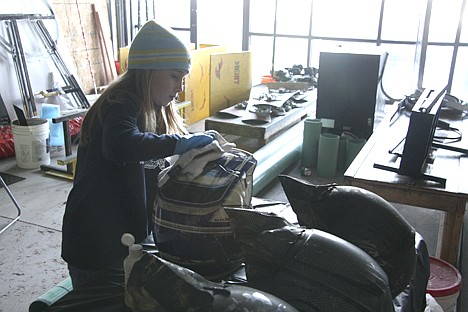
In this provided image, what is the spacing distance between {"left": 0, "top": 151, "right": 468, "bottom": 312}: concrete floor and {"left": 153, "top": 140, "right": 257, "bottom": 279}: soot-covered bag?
1.59 m

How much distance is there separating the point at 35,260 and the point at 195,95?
3240mm

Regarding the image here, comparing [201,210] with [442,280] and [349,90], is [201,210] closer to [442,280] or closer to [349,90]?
[442,280]

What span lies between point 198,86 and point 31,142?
213 cm

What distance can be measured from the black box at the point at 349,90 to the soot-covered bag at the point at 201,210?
326cm

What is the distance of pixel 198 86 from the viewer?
5.81 m

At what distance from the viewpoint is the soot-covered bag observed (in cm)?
133

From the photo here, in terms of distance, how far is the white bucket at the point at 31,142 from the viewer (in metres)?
4.38

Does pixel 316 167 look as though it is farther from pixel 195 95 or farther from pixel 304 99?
Result: pixel 195 95

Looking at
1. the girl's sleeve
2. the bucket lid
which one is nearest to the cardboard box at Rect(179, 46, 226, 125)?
the bucket lid

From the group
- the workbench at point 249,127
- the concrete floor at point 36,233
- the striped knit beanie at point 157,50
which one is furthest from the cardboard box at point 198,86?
the striped knit beanie at point 157,50

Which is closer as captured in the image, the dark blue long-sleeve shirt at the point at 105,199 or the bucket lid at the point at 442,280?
the dark blue long-sleeve shirt at the point at 105,199

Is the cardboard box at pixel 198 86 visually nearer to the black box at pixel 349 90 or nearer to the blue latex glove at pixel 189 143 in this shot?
the black box at pixel 349 90

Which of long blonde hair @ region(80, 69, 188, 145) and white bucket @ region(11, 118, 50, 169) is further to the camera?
white bucket @ region(11, 118, 50, 169)

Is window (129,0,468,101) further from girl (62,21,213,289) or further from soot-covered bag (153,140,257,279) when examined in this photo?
soot-covered bag (153,140,257,279)
